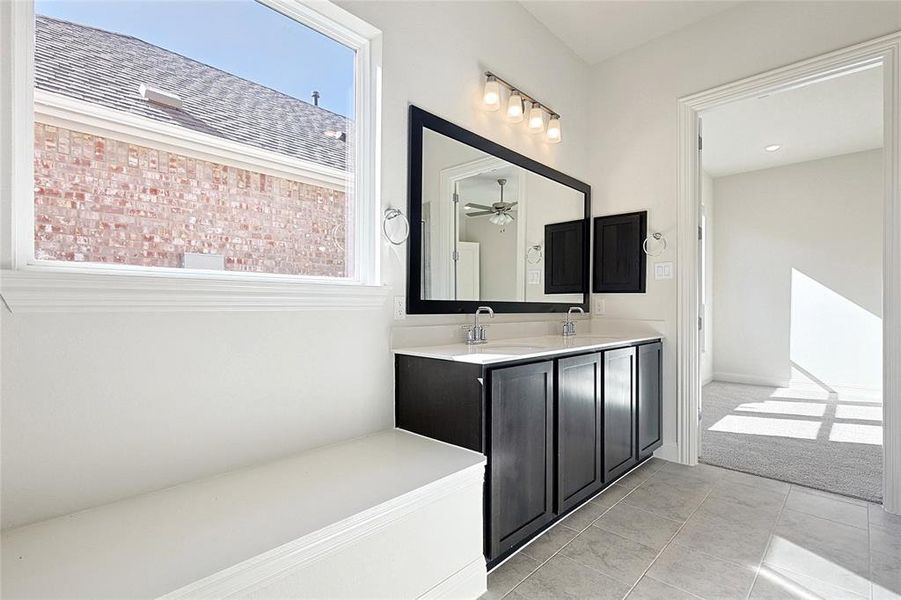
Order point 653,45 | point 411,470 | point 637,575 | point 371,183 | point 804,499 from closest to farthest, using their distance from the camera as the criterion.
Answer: point 411,470 < point 637,575 < point 371,183 < point 804,499 < point 653,45

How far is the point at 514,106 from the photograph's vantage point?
2602 mm

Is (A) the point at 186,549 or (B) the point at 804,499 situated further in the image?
(B) the point at 804,499

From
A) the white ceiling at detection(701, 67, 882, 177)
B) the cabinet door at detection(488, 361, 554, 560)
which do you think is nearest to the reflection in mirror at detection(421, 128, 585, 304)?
the cabinet door at detection(488, 361, 554, 560)

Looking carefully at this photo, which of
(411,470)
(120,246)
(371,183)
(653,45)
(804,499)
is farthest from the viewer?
(653,45)

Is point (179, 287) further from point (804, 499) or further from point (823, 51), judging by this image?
point (823, 51)

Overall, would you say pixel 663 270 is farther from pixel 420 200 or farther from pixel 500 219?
pixel 420 200

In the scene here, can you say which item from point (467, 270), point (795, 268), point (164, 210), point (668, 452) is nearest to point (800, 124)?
point (795, 268)

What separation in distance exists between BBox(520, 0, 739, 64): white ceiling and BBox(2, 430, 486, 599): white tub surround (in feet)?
9.07

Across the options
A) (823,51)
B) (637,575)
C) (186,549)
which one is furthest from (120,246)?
(823,51)

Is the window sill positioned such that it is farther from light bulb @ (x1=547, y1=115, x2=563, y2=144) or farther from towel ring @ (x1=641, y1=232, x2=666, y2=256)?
towel ring @ (x1=641, y1=232, x2=666, y2=256)

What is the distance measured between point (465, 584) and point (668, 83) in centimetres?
323

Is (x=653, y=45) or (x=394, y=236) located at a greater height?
(x=653, y=45)

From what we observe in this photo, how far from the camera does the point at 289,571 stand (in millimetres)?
1029

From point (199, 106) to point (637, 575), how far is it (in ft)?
7.64
